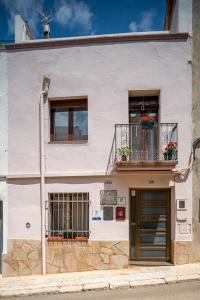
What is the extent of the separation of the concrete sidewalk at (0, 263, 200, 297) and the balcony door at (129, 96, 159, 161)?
3.14 metres

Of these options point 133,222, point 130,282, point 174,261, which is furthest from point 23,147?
point 174,261

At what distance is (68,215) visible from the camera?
8.19 meters

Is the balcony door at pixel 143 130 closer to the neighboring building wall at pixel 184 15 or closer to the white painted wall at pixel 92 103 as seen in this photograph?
the white painted wall at pixel 92 103

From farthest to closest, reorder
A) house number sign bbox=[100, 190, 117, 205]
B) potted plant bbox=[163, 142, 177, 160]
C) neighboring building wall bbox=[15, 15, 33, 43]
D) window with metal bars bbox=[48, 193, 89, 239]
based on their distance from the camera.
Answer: neighboring building wall bbox=[15, 15, 33, 43]
window with metal bars bbox=[48, 193, 89, 239]
house number sign bbox=[100, 190, 117, 205]
potted plant bbox=[163, 142, 177, 160]

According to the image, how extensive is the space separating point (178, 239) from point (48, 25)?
8.79 meters

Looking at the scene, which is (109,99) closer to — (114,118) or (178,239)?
(114,118)

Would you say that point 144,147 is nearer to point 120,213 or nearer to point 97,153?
point 97,153

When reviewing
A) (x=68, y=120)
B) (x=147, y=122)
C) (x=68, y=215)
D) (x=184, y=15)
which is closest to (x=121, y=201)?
(x=68, y=215)

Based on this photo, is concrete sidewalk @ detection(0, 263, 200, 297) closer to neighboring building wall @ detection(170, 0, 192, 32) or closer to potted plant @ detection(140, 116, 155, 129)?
potted plant @ detection(140, 116, 155, 129)

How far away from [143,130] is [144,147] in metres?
0.52

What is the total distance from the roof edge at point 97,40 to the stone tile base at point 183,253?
6.06 meters

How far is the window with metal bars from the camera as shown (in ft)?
26.5

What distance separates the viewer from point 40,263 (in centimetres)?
794

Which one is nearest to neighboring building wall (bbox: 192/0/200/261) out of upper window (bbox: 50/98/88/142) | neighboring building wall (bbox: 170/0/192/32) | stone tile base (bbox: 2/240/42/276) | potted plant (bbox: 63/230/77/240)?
neighboring building wall (bbox: 170/0/192/32)
